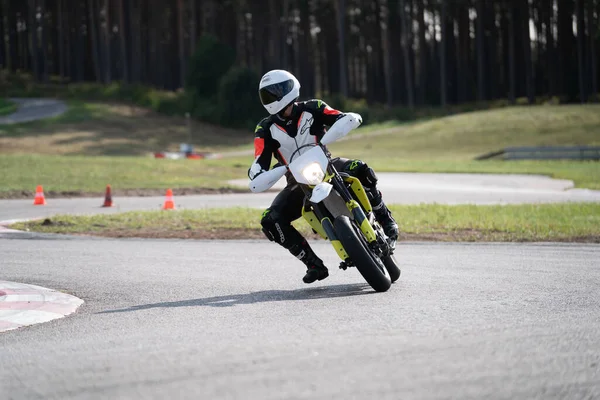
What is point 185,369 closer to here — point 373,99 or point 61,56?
point 373,99

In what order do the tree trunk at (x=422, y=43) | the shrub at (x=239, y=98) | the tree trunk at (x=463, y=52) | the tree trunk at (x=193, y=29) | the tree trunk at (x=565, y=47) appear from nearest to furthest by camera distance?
the shrub at (x=239, y=98) < the tree trunk at (x=565, y=47) < the tree trunk at (x=422, y=43) < the tree trunk at (x=193, y=29) < the tree trunk at (x=463, y=52)

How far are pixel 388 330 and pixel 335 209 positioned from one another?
2.37 m

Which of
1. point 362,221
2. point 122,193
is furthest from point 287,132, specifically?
point 122,193

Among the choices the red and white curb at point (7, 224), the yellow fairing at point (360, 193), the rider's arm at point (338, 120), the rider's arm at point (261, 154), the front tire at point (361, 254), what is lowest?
the red and white curb at point (7, 224)

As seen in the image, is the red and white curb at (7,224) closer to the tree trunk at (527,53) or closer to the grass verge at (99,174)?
the grass verge at (99,174)

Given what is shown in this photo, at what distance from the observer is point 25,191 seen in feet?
90.6

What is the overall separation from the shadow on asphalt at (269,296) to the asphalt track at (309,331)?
0.02 m

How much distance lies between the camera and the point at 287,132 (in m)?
9.34

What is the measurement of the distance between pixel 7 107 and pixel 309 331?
76778mm

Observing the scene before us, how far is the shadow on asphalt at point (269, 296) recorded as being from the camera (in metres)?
8.85

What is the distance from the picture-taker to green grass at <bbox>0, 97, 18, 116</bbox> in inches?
3035

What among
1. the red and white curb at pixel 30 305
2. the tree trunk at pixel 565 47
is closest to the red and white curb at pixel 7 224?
the red and white curb at pixel 30 305

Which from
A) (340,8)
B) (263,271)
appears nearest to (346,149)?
(340,8)

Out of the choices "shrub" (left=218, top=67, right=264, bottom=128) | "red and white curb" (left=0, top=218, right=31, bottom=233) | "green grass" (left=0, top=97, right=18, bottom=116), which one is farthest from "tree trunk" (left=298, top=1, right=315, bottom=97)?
"red and white curb" (left=0, top=218, right=31, bottom=233)
